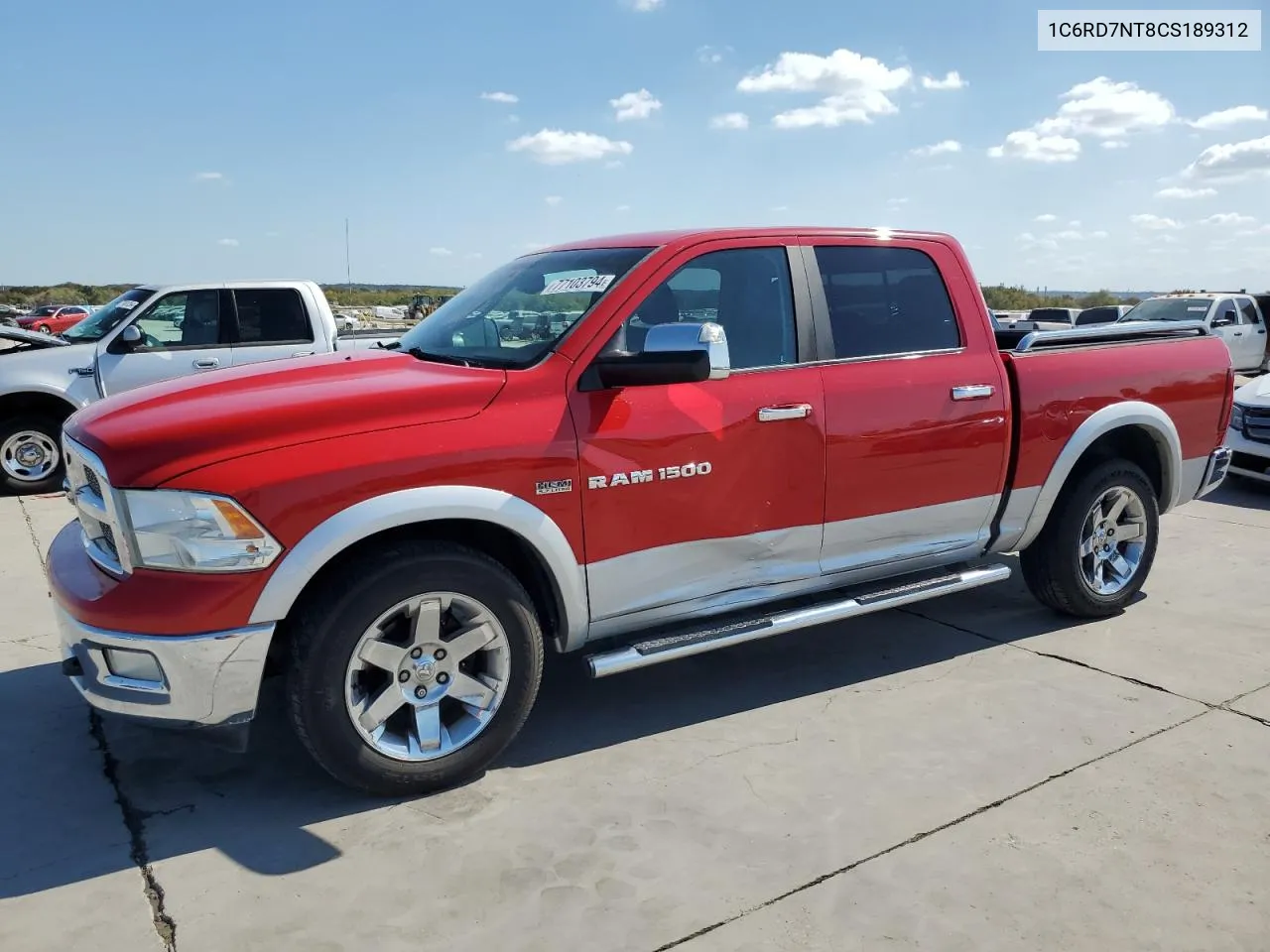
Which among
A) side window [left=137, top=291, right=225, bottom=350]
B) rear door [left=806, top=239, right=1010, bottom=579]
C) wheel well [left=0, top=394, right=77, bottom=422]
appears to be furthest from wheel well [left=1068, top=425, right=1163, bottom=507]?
wheel well [left=0, top=394, right=77, bottom=422]

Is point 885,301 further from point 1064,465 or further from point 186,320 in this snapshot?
point 186,320

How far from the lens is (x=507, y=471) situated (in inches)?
127

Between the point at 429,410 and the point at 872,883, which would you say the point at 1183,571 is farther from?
the point at 429,410

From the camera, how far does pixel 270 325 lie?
29.3 ft

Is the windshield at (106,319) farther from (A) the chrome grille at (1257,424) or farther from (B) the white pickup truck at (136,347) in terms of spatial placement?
(A) the chrome grille at (1257,424)

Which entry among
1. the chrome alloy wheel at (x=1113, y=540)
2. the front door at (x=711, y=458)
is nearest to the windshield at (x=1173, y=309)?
the chrome alloy wheel at (x=1113, y=540)

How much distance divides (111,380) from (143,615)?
650cm

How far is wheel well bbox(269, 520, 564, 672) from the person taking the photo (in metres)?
3.09

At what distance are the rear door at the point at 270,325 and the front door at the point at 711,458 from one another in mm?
5972

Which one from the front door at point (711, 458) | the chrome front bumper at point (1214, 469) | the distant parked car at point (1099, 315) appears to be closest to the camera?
the front door at point (711, 458)

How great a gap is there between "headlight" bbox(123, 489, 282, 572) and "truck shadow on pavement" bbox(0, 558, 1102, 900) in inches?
35.9

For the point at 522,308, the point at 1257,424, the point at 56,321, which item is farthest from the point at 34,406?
the point at 56,321

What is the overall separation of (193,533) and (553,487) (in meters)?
1.13

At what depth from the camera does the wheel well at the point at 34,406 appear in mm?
8336
